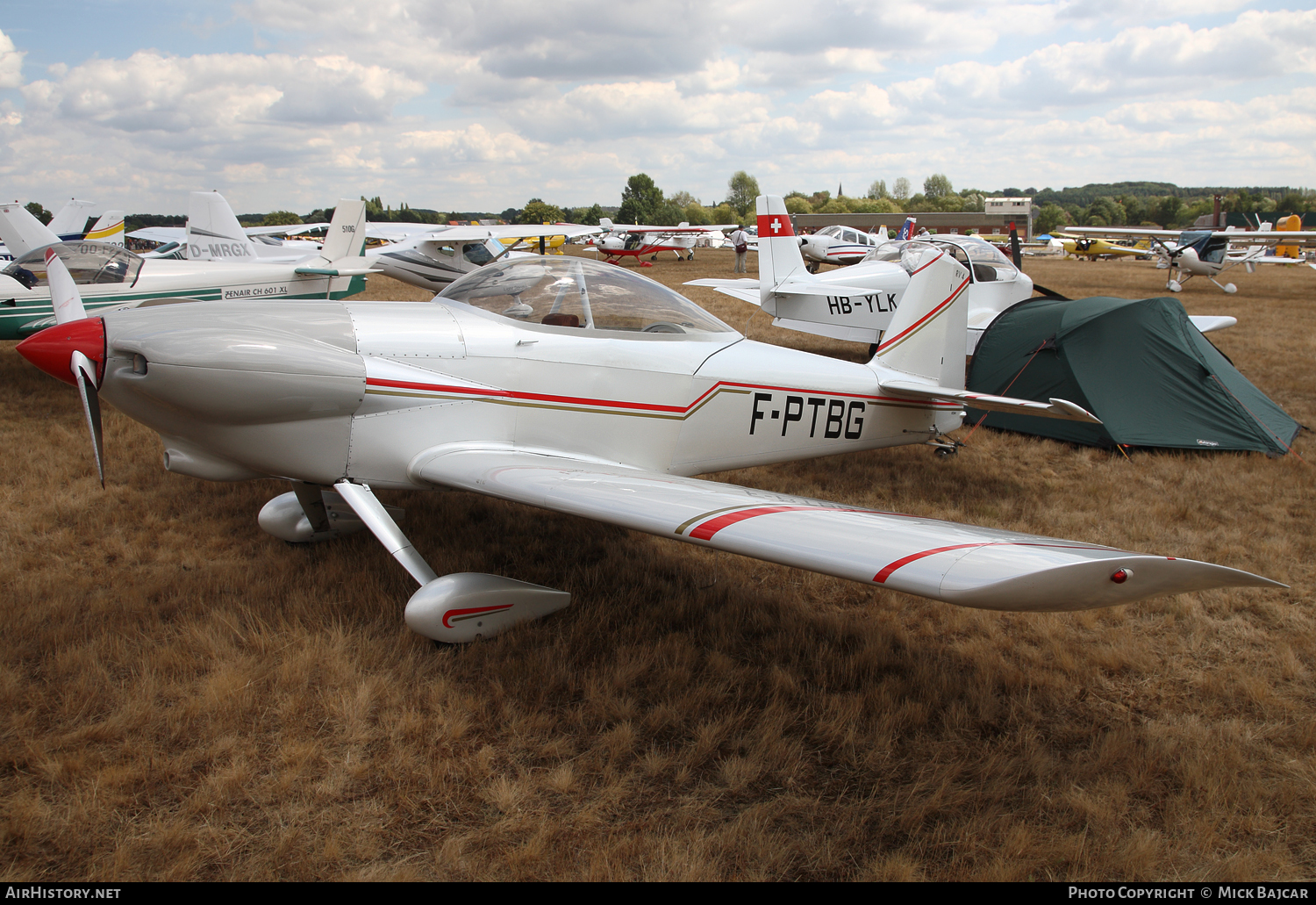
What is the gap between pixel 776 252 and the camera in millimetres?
11008

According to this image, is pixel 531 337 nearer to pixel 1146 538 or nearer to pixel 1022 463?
pixel 1146 538

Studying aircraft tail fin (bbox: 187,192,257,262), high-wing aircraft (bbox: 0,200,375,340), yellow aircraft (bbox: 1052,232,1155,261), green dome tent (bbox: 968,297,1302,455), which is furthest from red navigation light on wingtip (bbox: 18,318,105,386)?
yellow aircraft (bbox: 1052,232,1155,261)

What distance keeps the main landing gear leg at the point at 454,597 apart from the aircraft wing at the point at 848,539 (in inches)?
12.6

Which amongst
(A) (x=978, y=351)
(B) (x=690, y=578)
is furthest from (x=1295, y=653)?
(A) (x=978, y=351)

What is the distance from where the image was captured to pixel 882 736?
2.83 metres

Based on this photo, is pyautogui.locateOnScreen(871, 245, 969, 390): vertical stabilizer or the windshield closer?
pyautogui.locateOnScreen(871, 245, 969, 390): vertical stabilizer

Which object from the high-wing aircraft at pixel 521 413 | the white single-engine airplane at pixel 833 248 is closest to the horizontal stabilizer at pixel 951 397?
the high-wing aircraft at pixel 521 413

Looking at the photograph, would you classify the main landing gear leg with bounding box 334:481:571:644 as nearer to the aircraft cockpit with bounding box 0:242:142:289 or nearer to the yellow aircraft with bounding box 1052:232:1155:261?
the aircraft cockpit with bounding box 0:242:142:289

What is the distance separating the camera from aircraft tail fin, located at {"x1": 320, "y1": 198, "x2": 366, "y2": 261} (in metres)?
12.8

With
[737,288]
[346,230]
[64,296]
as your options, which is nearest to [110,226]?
[346,230]

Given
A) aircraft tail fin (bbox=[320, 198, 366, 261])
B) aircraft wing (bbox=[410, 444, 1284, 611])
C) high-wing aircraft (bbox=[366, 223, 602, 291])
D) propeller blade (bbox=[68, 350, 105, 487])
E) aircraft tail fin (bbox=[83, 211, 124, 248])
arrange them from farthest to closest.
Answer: aircraft tail fin (bbox=[83, 211, 124, 248]), high-wing aircraft (bbox=[366, 223, 602, 291]), aircraft tail fin (bbox=[320, 198, 366, 261]), propeller blade (bbox=[68, 350, 105, 487]), aircraft wing (bbox=[410, 444, 1284, 611])

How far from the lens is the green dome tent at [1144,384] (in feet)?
21.2

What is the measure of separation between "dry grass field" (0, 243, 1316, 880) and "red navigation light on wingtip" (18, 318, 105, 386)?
121 cm

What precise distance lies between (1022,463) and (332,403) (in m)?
5.78
